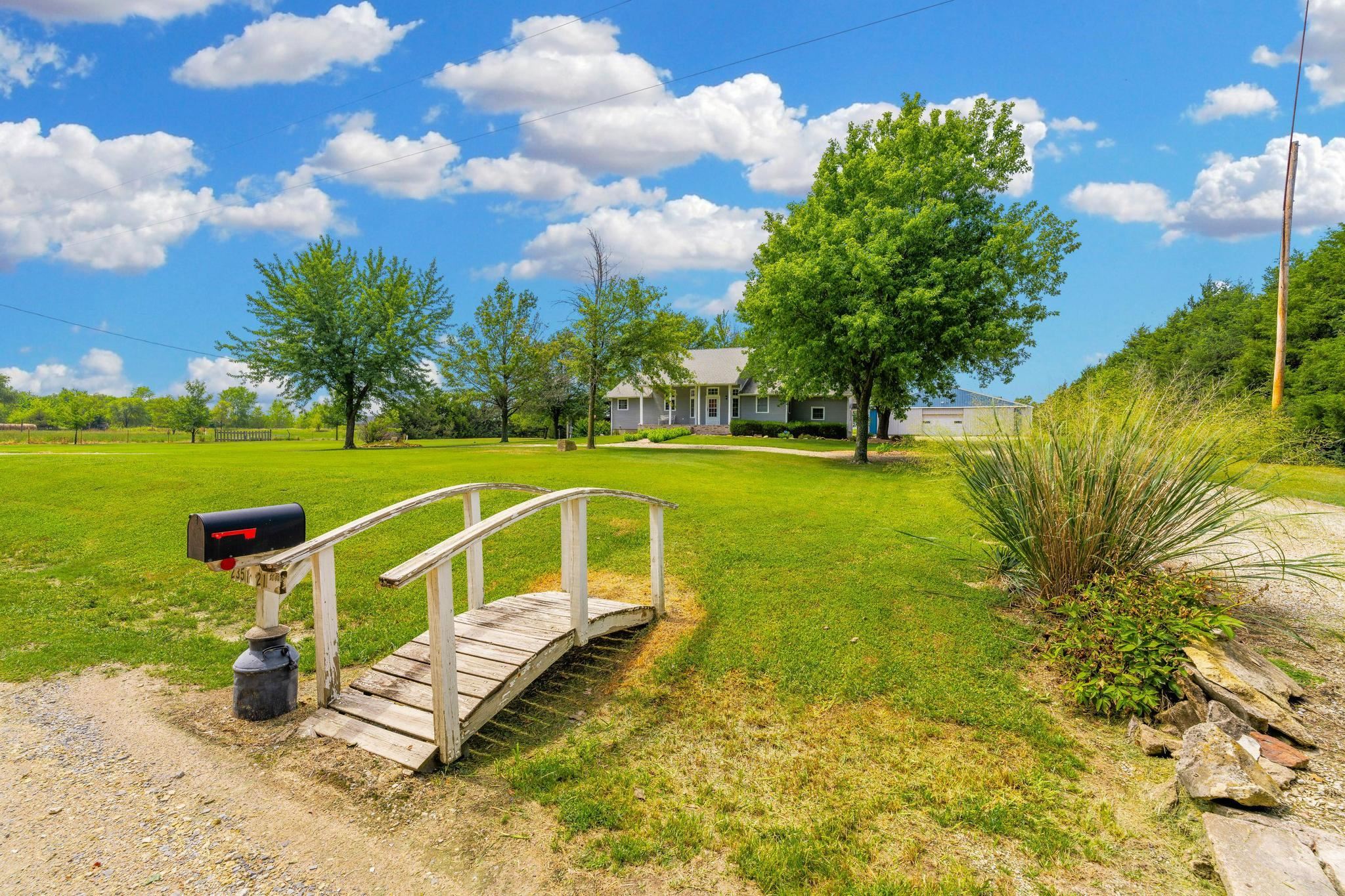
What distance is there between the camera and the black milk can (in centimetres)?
396

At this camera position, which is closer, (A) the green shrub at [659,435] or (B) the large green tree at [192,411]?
(A) the green shrub at [659,435]

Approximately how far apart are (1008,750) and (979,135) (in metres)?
21.5

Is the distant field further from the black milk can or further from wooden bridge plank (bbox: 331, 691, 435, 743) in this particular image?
wooden bridge plank (bbox: 331, 691, 435, 743)

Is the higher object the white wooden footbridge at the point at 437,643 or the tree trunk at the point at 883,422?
the tree trunk at the point at 883,422

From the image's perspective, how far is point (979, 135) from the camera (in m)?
19.8

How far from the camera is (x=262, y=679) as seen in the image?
396 centimetres

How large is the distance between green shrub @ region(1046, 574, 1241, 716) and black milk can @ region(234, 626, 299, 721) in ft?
17.7

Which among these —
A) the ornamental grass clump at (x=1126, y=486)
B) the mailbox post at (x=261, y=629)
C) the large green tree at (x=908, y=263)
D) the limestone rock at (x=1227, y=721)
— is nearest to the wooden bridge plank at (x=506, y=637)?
the mailbox post at (x=261, y=629)

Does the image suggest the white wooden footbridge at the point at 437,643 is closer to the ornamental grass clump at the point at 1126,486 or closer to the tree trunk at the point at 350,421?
the ornamental grass clump at the point at 1126,486

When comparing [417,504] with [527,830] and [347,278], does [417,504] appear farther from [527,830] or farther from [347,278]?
[347,278]

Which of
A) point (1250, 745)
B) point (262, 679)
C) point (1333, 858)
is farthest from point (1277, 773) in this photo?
point (262, 679)

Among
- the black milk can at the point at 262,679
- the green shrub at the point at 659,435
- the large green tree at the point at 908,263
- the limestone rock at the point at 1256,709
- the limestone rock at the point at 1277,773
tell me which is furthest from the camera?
the green shrub at the point at 659,435

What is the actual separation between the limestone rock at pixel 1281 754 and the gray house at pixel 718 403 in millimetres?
31033

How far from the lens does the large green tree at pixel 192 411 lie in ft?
145
